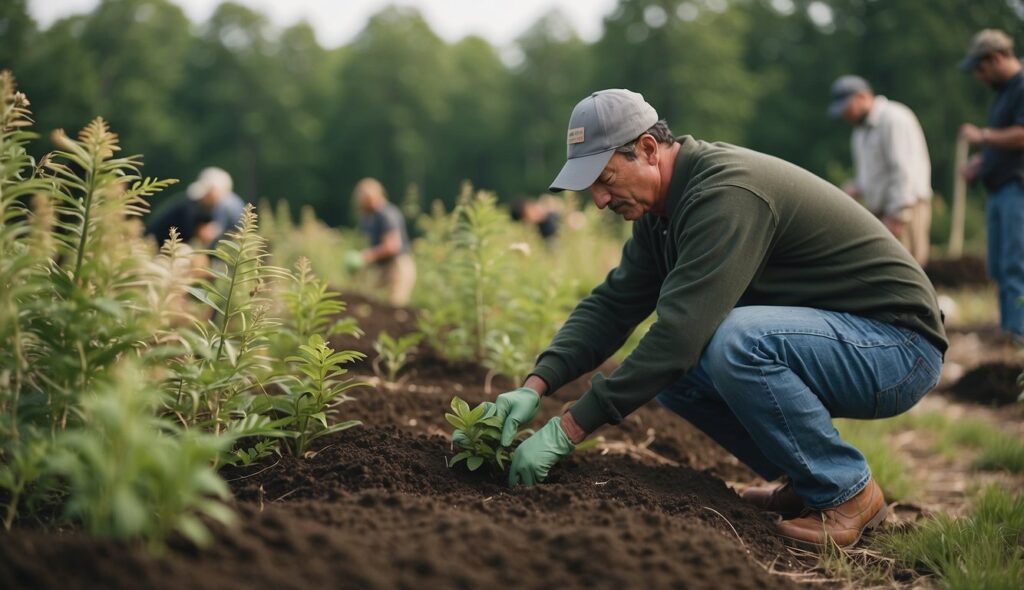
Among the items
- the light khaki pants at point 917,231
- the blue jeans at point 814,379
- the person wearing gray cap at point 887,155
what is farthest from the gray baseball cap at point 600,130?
the light khaki pants at point 917,231

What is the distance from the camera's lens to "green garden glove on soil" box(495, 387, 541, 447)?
8.96 ft

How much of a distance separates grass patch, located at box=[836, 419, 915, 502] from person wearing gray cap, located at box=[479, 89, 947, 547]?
0.84 m

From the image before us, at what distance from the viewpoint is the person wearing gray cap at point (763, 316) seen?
8.55 feet

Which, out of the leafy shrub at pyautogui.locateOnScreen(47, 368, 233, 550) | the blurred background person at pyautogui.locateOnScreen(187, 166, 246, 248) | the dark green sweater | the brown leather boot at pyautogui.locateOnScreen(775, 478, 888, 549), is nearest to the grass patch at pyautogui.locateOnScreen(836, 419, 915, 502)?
the brown leather boot at pyautogui.locateOnScreen(775, 478, 888, 549)

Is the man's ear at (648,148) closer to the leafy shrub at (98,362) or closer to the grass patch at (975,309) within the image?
the leafy shrub at (98,362)

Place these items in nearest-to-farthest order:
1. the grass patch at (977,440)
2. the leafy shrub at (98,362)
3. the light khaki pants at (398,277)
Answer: the leafy shrub at (98,362) → the grass patch at (977,440) → the light khaki pants at (398,277)

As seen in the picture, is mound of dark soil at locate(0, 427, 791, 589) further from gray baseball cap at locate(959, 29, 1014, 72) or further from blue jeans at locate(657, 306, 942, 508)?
gray baseball cap at locate(959, 29, 1014, 72)

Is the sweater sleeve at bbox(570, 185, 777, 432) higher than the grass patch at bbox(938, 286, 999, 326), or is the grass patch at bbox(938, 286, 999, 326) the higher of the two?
the sweater sleeve at bbox(570, 185, 777, 432)

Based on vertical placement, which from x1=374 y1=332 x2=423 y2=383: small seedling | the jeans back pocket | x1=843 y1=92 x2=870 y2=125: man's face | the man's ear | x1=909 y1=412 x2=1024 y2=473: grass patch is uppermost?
x1=843 y1=92 x2=870 y2=125: man's face

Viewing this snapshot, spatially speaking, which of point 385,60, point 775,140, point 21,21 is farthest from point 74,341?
point 385,60

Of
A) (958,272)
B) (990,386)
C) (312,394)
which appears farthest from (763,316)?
(958,272)

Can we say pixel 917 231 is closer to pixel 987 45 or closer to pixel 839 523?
pixel 987 45

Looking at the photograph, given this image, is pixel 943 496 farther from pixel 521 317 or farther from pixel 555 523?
pixel 555 523

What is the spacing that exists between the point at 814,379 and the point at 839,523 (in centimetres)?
50
